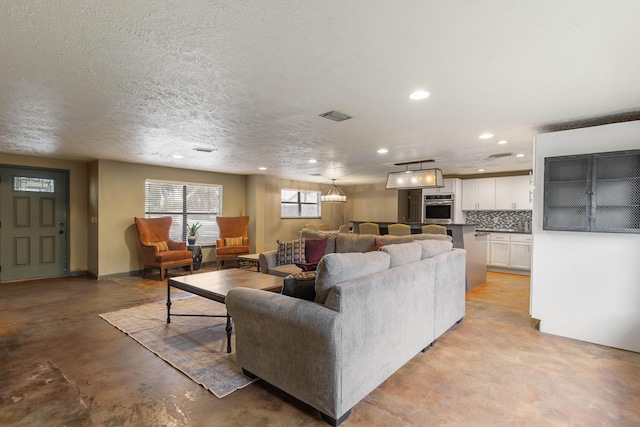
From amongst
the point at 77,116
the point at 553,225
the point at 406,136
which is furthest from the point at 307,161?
the point at 553,225

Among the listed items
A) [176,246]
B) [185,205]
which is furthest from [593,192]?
[185,205]

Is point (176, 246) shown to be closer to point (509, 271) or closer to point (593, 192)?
point (593, 192)

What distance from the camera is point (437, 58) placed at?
1962mm

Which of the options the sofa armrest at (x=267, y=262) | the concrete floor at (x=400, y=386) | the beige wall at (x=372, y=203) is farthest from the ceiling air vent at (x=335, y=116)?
the beige wall at (x=372, y=203)

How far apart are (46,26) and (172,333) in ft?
9.21

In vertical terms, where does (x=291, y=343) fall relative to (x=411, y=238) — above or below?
below

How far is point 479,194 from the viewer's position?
25.0 ft

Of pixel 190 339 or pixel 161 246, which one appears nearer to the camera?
pixel 190 339

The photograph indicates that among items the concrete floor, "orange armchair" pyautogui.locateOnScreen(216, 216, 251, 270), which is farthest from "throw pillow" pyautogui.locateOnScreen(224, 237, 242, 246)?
the concrete floor

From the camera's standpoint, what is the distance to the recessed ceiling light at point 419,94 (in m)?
2.52

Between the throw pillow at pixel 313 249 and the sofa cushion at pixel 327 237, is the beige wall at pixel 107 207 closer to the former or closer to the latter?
the sofa cushion at pixel 327 237

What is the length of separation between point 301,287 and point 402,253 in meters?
1.02

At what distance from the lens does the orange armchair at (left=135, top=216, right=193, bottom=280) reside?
5.99 meters

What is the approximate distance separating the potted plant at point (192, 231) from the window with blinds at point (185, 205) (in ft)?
0.21
